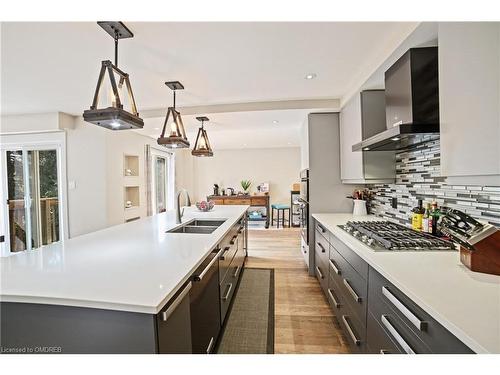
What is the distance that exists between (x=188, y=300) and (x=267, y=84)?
2.25 metres

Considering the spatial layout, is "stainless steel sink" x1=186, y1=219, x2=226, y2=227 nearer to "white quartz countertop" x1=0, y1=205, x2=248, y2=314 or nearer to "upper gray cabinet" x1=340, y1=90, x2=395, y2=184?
"white quartz countertop" x1=0, y1=205, x2=248, y2=314

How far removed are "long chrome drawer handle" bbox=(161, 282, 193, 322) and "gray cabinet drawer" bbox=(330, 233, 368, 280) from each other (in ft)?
3.38

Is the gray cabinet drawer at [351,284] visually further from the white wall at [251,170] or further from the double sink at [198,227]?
the white wall at [251,170]

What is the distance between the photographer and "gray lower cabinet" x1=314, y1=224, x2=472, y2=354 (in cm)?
88

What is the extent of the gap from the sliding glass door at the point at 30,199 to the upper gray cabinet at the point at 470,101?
16.8 ft

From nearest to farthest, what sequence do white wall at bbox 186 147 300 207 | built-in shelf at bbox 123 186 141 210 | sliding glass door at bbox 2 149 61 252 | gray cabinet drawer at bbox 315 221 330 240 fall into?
gray cabinet drawer at bbox 315 221 330 240, sliding glass door at bbox 2 149 61 252, built-in shelf at bbox 123 186 141 210, white wall at bbox 186 147 300 207

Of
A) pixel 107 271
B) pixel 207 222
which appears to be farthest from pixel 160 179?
pixel 107 271

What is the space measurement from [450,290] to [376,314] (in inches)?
18.0

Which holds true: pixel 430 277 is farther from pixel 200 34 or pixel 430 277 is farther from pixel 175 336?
pixel 200 34

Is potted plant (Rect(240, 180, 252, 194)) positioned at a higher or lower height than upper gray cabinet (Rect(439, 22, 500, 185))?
lower

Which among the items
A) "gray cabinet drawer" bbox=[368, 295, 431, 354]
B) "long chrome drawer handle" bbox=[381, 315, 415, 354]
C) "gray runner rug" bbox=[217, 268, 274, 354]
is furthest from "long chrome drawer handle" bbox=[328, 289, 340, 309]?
"long chrome drawer handle" bbox=[381, 315, 415, 354]

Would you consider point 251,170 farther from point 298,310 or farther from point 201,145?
point 298,310

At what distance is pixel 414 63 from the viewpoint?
1613mm
